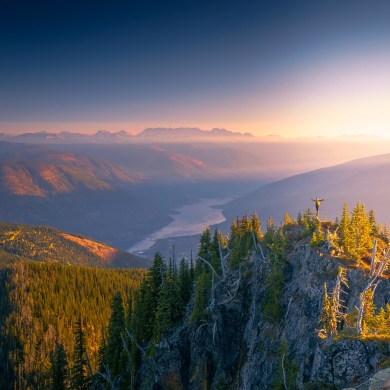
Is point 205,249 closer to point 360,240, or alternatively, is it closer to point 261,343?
point 261,343

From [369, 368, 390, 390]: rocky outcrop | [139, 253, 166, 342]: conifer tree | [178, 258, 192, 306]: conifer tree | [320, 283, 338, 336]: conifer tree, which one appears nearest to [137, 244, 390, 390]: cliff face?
[320, 283, 338, 336]: conifer tree

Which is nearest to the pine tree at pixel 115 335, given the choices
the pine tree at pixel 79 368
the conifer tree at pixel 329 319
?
the pine tree at pixel 79 368

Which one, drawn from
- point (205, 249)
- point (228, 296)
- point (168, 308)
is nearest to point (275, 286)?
point (228, 296)

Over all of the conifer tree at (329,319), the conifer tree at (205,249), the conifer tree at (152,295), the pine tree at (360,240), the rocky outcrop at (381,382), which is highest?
the pine tree at (360,240)

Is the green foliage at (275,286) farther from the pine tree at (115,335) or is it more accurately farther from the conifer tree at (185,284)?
the pine tree at (115,335)

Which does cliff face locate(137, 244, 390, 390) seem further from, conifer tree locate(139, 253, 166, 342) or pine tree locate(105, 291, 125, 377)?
pine tree locate(105, 291, 125, 377)

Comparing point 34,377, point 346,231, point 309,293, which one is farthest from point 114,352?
point 34,377

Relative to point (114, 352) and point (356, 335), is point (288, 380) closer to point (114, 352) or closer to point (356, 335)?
point (356, 335)

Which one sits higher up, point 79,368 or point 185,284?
point 185,284

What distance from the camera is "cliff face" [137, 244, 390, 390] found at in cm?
2034

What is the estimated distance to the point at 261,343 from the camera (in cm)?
3122

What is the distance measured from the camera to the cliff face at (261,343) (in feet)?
66.7

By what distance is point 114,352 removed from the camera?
5344 centimetres

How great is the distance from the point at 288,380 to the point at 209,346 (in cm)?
1430
